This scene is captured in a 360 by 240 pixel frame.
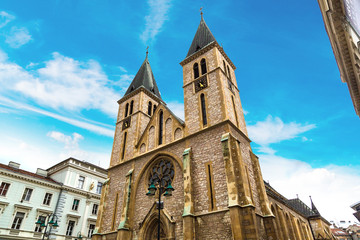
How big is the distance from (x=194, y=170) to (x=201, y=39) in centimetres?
1405

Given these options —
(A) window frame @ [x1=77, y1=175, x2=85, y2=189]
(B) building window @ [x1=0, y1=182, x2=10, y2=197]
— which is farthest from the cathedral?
(B) building window @ [x1=0, y1=182, x2=10, y2=197]

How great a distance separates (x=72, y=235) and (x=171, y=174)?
1708cm

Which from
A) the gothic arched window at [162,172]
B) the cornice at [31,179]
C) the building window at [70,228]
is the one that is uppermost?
the cornice at [31,179]

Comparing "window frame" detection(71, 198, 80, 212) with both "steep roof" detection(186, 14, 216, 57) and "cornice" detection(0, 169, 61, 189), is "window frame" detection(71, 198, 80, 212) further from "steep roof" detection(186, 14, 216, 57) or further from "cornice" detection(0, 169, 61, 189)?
"steep roof" detection(186, 14, 216, 57)

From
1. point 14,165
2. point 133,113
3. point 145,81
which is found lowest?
point 14,165

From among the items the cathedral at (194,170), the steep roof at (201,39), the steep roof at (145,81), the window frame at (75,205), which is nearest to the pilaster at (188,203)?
the cathedral at (194,170)

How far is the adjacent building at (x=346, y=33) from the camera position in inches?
291

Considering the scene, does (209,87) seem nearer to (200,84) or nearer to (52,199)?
(200,84)

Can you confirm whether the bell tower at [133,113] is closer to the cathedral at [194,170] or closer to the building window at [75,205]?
the cathedral at [194,170]

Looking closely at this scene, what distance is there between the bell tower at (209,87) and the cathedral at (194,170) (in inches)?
3.5

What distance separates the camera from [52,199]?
25969mm

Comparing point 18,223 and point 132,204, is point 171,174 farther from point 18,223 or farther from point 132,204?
point 18,223

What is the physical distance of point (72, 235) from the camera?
25.8 meters

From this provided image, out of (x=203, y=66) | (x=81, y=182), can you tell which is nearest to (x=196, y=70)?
(x=203, y=66)
